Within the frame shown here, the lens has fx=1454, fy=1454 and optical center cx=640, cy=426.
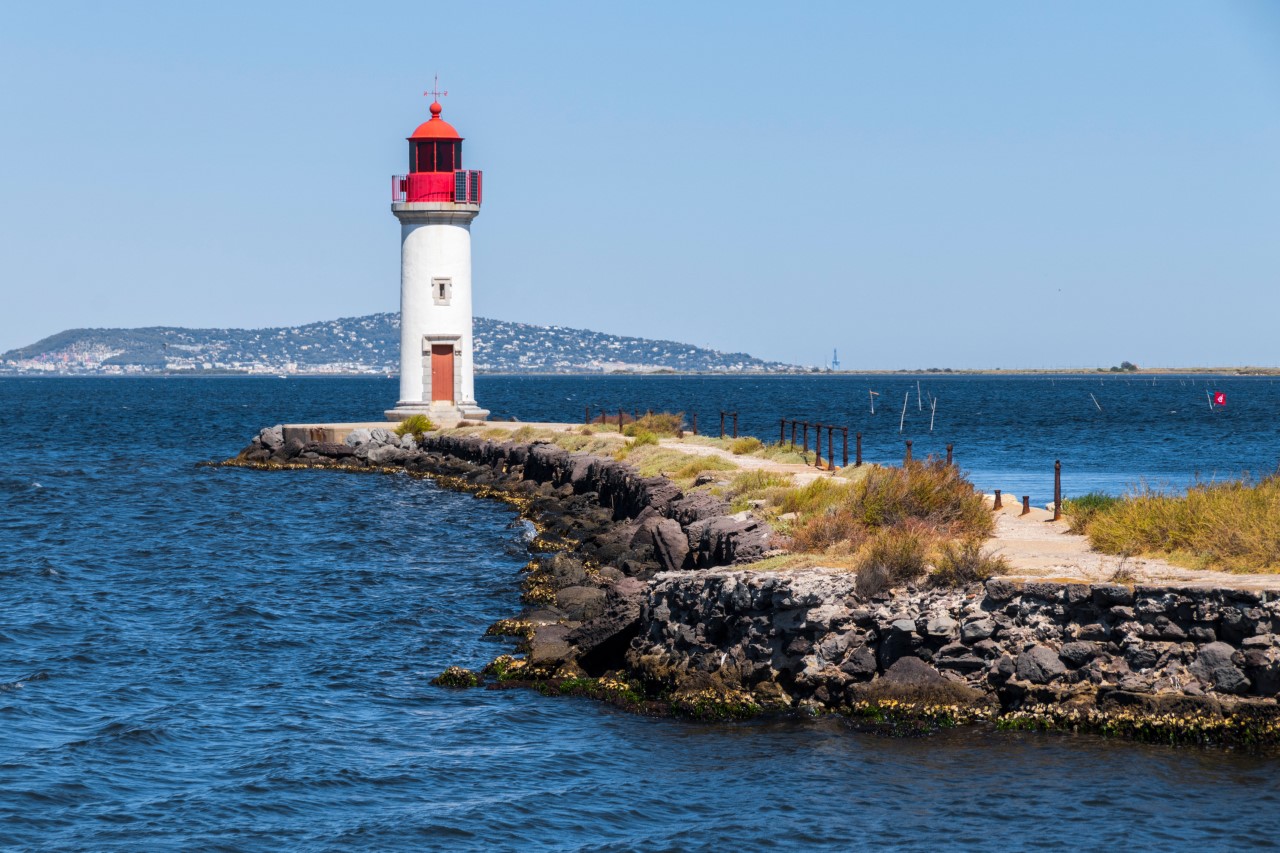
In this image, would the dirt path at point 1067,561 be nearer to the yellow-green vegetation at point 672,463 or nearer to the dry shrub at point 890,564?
the dry shrub at point 890,564

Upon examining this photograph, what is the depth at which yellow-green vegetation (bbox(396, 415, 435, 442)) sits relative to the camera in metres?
48.7

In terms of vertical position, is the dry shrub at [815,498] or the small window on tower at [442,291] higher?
the small window on tower at [442,291]

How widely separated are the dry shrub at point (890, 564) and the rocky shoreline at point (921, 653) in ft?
0.46

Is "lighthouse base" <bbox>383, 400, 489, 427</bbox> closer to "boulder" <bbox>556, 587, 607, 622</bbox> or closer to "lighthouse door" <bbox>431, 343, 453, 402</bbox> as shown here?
"lighthouse door" <bbox>431, 343, 453, 402</bbox>

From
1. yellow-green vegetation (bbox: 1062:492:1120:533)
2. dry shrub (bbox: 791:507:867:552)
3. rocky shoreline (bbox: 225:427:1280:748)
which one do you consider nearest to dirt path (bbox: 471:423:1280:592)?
yellow-green vegetation (bbox: 1062:492:1120:533)

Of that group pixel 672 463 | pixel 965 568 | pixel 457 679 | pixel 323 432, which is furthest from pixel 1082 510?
pixel 323 432

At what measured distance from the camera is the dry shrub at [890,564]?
15250 millimetres

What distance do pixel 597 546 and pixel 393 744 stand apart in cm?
1142

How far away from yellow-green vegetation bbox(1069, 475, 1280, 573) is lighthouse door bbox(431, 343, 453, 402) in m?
31.9

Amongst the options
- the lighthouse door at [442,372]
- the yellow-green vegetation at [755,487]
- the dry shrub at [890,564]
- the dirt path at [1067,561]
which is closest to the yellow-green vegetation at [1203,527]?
the dirt path at [1067,561]

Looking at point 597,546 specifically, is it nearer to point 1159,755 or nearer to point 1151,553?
point 1151,553

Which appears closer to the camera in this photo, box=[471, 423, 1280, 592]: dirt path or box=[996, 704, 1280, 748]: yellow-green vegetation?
box=[996, 704, 1280, 748]: yellow-green vegetation

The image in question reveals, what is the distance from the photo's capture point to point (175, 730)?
15406 millimetres

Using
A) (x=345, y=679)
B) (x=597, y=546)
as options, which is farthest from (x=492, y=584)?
(x=345, y=679)
